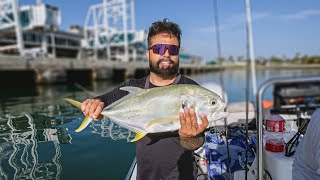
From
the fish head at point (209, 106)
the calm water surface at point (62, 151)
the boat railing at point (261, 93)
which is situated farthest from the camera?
the calm water surface at point (62, 151)

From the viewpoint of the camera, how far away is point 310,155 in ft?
6.79

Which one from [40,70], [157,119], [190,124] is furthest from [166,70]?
[40,70]

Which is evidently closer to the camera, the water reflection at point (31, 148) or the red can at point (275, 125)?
the red can at point (275, 125)

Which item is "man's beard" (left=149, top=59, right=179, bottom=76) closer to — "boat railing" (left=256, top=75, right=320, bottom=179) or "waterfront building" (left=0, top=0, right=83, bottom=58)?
"boat railing" (left=256, top=75, right=320, bottom=179)

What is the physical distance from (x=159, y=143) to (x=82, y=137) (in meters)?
6.12

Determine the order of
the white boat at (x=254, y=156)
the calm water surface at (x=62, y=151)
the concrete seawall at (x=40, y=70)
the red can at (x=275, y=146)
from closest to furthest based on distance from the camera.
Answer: the white boat at (x=254, y=156) < the red can at (x=275, y=146) < the calm water surface at (x=62, y=151) < the concrete seawall at (x=40, y=70)

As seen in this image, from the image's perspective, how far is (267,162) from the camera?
115 inches

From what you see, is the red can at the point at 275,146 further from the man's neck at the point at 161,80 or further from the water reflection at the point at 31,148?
the water reflection at the point at 31,148

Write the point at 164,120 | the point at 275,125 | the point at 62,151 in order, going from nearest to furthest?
the point at 164,120 < the point at 275,125 < the point at 62,151

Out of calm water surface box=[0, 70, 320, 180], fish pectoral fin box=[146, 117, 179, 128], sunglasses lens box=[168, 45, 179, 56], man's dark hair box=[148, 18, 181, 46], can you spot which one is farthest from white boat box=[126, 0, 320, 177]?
calm water surface box=[0, 70, 320, 180]

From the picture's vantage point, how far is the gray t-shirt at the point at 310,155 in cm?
193

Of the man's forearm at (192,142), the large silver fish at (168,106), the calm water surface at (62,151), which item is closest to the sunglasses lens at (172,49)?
the large silver fish at (168,106)

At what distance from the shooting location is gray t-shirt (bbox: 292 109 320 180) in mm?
1934

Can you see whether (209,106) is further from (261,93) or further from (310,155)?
(310,155)
